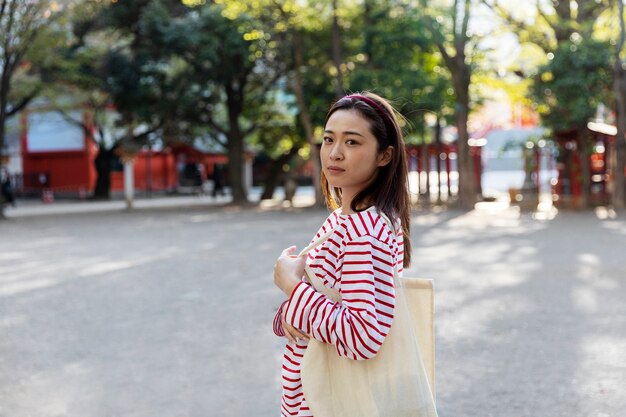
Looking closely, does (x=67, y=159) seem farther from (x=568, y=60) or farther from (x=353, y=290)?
(x=353, y=290)

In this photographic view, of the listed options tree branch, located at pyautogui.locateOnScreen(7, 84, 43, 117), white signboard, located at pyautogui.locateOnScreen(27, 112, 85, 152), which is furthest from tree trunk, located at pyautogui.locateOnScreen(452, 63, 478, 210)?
white signboard, located at pyautogui.locateOnScreen(27, 112, 85, 152)

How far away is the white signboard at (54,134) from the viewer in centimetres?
4033

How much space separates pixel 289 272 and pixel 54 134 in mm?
42922

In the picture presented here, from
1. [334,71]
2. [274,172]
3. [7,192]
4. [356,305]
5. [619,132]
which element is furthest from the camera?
[274,172]

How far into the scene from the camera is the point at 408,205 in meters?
2.12

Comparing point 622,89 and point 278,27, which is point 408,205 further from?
point 278,27

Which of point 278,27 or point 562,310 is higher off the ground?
point 278,27

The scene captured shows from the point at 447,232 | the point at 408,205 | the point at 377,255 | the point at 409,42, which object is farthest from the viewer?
the point at 409,42

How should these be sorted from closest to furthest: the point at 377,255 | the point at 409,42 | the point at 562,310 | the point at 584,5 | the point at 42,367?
the point at 377,255 → the point at 42,367 → the point at 562,310 → the point at 584,5 → the point at 409,42

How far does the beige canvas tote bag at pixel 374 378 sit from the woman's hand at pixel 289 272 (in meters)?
0.04

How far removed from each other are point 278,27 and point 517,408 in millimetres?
20479

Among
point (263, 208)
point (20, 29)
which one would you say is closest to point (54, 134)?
point (263, 208)

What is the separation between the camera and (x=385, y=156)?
80.5 inches

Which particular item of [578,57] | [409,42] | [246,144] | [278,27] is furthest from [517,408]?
[246,144]
